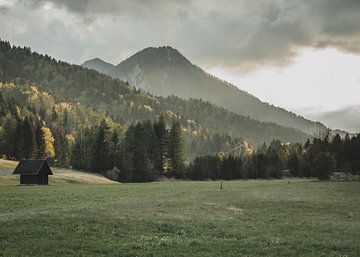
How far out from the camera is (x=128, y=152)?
439 ft

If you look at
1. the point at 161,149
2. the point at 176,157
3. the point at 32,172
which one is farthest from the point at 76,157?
the point at 32,172

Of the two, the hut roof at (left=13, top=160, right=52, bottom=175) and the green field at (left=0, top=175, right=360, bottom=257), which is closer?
the green field at (left=0, top=175, right=360, bottom=257)

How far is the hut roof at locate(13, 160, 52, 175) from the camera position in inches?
3691

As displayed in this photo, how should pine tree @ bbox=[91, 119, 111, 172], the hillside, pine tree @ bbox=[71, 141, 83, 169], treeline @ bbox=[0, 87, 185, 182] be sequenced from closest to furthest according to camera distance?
the hillside → treeline @ bbox=[0, 87, 185, 182] → pine tree @ bbox=[91, 119, 111, 172] → pine tree @ bbox=[71, 141, 83, 169]

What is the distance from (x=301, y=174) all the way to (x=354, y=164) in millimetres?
30921

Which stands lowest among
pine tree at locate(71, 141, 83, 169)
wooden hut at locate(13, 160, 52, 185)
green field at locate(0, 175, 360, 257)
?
green field at locate(0, 175, 360, 257)

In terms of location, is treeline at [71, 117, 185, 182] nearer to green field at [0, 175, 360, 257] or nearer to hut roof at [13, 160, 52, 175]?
hut roof at [13, 160, 52, 175]

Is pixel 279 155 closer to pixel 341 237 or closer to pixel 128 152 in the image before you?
pixel 128 152

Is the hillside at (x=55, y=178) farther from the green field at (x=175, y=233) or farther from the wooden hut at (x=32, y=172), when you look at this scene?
the green field at (x=175, y=233)

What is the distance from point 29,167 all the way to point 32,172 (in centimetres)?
191

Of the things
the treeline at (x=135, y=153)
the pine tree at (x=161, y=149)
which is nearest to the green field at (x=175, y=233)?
the treeline at (x=135, y=153)

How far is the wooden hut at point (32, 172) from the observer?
308 feet

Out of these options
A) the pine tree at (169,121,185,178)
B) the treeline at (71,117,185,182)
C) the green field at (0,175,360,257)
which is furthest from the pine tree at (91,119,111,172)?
the green field at (0,175,360,257)

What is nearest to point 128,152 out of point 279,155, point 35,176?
point 35,176
